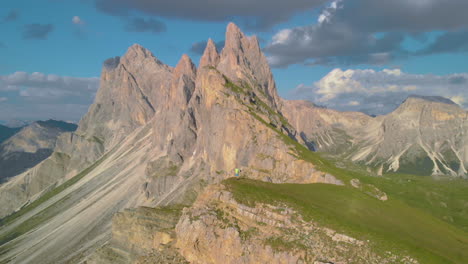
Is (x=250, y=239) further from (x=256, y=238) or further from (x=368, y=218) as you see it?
(x=368, y=218)

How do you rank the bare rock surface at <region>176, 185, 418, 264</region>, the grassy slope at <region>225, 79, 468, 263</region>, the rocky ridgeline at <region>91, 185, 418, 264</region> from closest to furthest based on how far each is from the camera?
the bare rock surface at <region>176, 185, 418, 264</region>
the rocky ridgeline at <region>91, 185, 418, 264</region>
the grassy slope at <region>225, 79, 468, 263</region>

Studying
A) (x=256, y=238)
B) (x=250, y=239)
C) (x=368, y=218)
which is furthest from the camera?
(x=368, y=218)

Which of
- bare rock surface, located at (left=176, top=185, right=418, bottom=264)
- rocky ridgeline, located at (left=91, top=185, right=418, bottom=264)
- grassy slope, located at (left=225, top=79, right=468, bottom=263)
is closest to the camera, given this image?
bare rock surface, located at (left=176, top=185, right=418, bottom=264)

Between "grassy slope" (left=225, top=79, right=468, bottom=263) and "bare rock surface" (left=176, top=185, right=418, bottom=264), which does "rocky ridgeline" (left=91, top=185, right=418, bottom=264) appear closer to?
"bare rock surface" (left=176, top=185, right=418, bottom=264)

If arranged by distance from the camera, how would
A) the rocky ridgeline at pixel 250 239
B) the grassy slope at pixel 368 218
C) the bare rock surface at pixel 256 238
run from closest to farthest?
the bare rock surface at pixel 256 238 → the rocky ridgeline at pixel 250 239 → the grassy slope at pixel 368 218

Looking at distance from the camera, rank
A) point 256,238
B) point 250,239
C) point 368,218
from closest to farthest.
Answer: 1. point 256,238
2. point 250,239
3. point 368,218

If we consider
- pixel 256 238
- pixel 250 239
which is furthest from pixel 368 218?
pixel 250 239

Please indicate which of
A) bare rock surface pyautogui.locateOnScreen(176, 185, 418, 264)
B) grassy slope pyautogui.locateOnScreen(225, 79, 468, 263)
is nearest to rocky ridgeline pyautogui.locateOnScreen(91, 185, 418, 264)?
bare rock surface pyautogui.locateOnScreen(176, 185, 418, 264)

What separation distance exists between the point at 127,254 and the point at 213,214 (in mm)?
58071

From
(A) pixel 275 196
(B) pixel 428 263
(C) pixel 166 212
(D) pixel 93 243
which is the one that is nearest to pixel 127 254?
(C) pixel 166 212

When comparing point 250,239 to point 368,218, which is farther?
point 368,218

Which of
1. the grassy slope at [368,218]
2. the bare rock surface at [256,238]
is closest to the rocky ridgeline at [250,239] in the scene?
the bare rock surface at [256,238]

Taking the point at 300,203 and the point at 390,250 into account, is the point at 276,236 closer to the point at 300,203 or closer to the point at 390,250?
the point at 300,203

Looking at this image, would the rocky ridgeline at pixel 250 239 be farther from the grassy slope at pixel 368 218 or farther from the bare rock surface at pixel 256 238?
the grassy slope at pixel 368 218
